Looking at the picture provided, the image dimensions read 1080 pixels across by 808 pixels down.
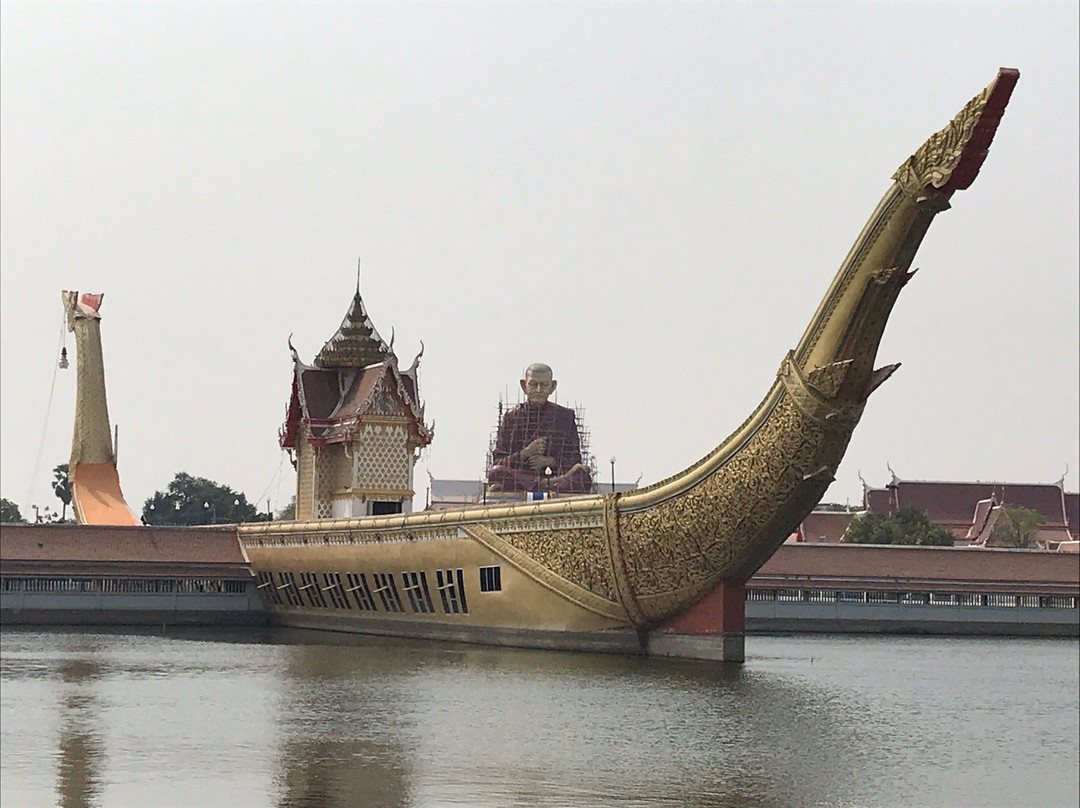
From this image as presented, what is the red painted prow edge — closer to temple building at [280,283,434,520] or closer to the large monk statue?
temple building at [280,283,434,520]

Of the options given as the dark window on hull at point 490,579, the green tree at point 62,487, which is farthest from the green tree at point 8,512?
the dark window on hull at point 490,579

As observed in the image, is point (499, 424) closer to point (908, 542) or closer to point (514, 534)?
point (908, 542)

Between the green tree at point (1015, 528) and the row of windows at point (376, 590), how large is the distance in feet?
94.8

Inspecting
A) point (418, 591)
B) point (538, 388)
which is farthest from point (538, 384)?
A: point (418, 591)

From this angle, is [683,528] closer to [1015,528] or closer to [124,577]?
[124,577]

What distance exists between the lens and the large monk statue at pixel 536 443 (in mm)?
52156

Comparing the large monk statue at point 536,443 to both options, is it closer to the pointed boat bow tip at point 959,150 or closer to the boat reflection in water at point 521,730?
the boat reflection in water at point 521,730

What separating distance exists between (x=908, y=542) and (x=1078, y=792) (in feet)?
125

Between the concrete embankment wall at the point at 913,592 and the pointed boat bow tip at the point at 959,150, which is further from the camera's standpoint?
the concrete embankment wall at the point at 913,592

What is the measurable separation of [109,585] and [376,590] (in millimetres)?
6950

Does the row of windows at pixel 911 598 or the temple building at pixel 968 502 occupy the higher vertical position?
the temple building at pixel 968 502

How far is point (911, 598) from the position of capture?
135ft

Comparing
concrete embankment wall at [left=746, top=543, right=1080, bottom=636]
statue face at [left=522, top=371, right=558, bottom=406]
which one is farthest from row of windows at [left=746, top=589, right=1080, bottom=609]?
statue face at [left=522, top=371, right=558, bottom=406]

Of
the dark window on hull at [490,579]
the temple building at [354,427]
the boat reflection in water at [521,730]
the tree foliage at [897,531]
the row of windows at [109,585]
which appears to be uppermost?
the temple building at [354,427]
